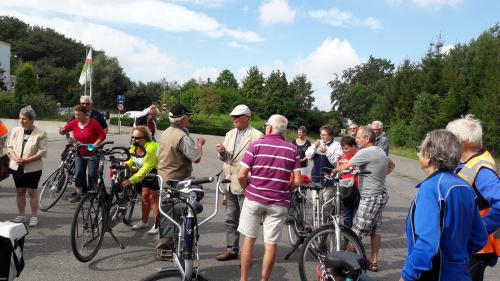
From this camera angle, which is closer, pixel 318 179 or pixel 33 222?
pixel 33 222

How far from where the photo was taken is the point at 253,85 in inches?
2995

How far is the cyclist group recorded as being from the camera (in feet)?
7.80

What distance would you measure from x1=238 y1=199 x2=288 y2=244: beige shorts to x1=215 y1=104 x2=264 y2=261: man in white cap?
1126mm

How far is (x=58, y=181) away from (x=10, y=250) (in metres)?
4.63

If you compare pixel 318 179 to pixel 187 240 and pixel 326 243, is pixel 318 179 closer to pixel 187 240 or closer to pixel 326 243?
pixel 326 243

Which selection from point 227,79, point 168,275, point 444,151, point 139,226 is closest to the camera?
point 444,151

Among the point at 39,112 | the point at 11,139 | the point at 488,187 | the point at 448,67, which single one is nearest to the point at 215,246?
the point at 11,139

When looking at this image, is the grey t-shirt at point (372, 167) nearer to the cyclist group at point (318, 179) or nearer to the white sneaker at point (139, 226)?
the cyclist group at point (318, 179)

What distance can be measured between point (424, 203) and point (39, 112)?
39718mm

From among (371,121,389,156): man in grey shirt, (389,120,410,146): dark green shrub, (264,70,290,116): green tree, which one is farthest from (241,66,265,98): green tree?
(371,121,389,156): man in grey shirt

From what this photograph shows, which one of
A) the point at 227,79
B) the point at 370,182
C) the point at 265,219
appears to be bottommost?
the point at 265,219

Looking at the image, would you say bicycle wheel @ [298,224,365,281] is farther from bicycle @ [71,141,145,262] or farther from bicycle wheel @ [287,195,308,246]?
bicycle @ [71,141,145,262]

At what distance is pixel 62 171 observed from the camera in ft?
Answer: 25.8

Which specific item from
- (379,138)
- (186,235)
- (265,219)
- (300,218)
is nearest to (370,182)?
(300,218)
